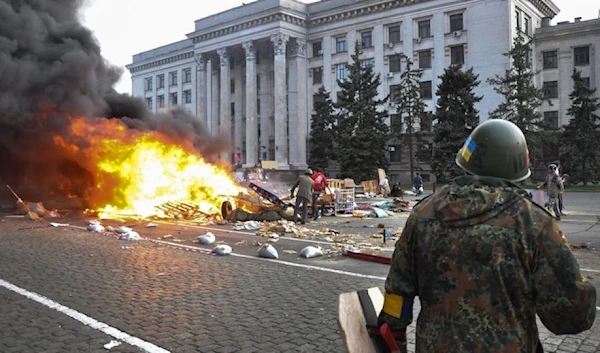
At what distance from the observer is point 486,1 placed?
45.6 metres

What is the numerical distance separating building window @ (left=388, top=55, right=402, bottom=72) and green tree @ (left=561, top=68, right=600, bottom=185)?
687 inches

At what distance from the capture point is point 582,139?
36.8 metres

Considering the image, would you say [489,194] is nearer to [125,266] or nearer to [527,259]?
[527,259]

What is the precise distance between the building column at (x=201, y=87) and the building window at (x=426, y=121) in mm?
31543

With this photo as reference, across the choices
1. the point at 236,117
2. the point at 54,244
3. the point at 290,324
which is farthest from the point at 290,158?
the point at 290,324

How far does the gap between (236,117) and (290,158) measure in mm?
11587

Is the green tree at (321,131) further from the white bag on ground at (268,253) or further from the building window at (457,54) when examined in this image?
the white bag on ground at (268,253)

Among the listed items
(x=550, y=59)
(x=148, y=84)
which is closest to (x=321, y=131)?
(x=550, y=59)

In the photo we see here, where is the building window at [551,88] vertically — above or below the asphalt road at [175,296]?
above

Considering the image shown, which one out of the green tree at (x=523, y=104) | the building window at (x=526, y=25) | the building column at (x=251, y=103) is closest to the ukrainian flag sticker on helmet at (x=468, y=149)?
the green tree at (x=523, y=104)

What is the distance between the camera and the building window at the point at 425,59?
161ft

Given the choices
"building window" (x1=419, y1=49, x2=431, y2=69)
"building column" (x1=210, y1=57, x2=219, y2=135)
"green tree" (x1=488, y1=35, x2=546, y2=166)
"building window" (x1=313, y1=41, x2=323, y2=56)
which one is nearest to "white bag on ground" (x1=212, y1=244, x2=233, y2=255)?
"green tree" (x1=488, y1=35, x2=546, y2=166)

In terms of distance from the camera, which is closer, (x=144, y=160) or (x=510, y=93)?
(x=144, y=160)

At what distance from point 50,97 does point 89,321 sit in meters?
13.4
